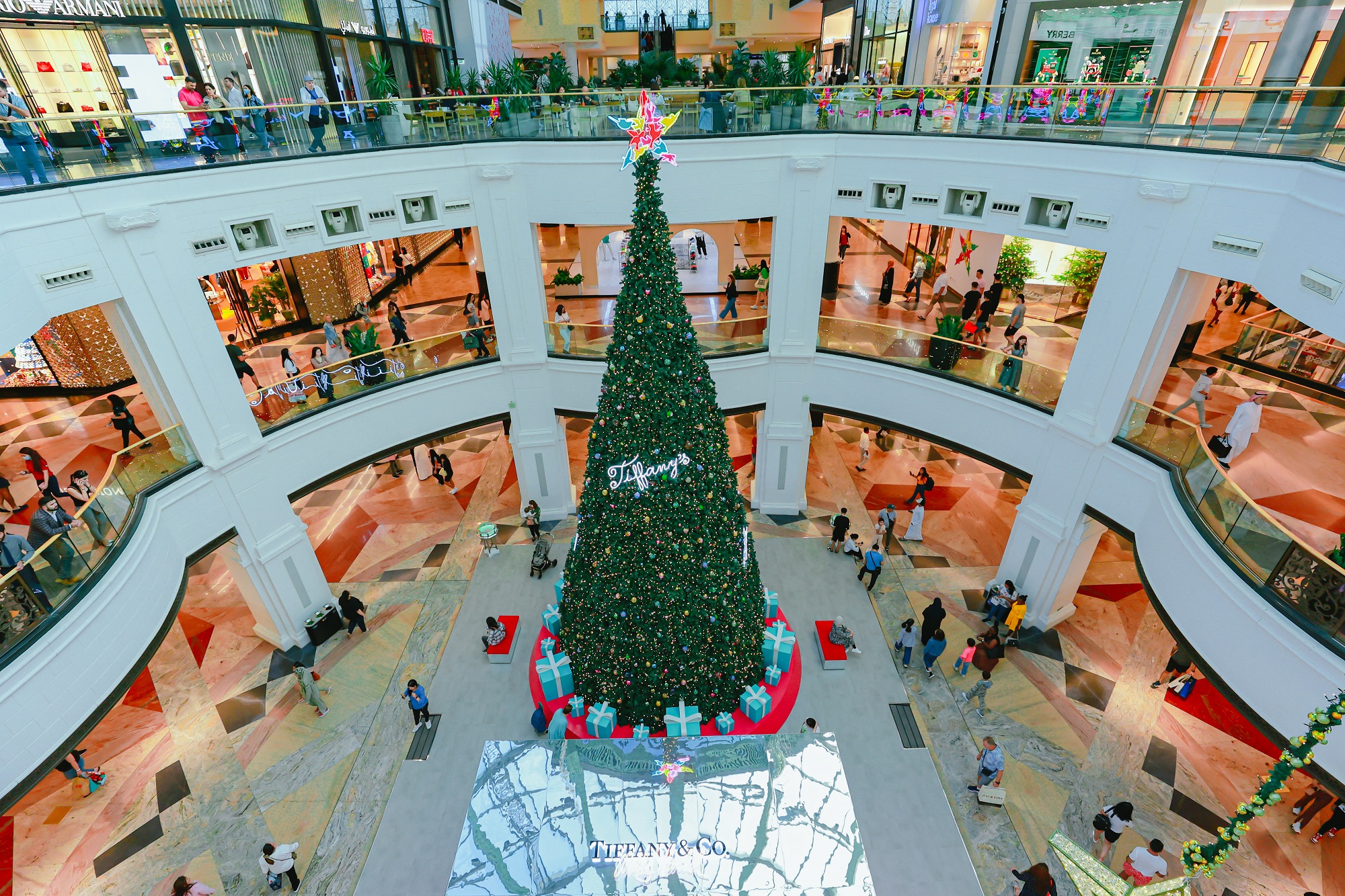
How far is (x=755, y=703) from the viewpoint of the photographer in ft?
32.3

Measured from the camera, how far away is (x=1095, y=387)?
33.0 ft

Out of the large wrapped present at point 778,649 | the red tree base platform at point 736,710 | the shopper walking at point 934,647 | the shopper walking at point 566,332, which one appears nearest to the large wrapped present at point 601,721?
the red tree base platform at point 736,710

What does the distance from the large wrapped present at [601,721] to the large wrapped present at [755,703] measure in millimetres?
2028

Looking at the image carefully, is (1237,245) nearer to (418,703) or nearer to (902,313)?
(902,313)

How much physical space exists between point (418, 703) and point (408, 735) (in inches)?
24.4

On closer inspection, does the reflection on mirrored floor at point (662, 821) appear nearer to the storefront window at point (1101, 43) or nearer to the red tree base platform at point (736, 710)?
the red tree base platform at point (736, 710)

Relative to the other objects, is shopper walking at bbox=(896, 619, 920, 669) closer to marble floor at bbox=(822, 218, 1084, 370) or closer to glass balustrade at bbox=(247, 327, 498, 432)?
marble floor at bbox=(822, 218, 1084, 370)

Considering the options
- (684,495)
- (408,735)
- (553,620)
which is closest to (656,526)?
(684,495)

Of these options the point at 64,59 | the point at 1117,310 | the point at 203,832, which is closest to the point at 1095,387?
the point at 1117,310

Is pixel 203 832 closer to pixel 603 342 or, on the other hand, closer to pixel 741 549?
pixel 741 549

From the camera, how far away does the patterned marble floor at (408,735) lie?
879 centimetres

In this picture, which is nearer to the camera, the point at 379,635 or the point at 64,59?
the point at 64,59

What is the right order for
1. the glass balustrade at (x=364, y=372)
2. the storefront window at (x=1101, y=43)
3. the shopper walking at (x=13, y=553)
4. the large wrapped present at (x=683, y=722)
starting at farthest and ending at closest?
the storefront window at (x=1101, y=43) < the glass balustrade at (x=364, y=372) < the large wrapped present at (x=683, y=722) < the shopper walking at (x=13, y=553)

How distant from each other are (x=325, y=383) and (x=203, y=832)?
23.3 ft
